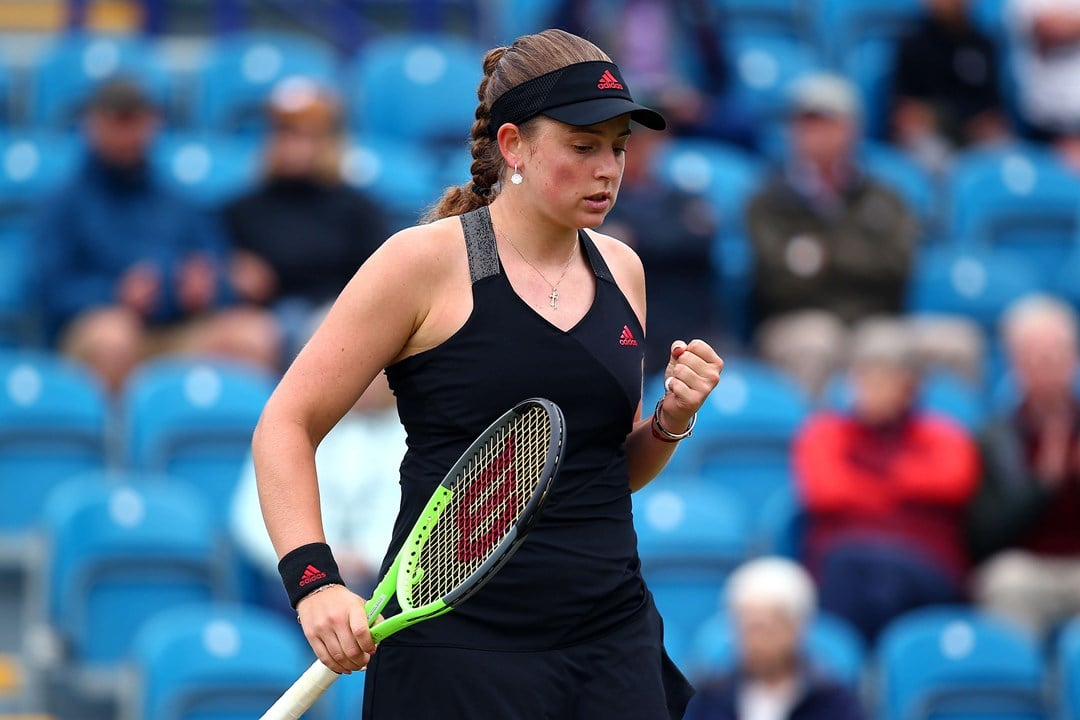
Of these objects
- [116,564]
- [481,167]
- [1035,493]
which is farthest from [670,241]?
[481,167]

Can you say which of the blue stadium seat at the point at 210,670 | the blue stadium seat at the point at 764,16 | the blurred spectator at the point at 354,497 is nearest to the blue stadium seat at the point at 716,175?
the blue stadium seat at the point at 764,16

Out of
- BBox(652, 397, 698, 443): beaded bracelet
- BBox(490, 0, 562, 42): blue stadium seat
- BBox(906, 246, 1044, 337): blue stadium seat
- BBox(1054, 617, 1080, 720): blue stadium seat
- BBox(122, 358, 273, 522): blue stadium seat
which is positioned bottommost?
BBox(1054, 617, 1080, 720): blue stadium seat

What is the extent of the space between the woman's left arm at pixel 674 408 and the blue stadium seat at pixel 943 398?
3933 mm

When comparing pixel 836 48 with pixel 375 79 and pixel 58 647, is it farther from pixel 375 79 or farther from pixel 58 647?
pixel 58 647

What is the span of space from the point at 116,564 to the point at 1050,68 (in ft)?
19.3

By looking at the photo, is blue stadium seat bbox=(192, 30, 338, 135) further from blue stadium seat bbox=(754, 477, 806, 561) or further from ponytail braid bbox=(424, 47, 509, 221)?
ponytail braid bbox=(424, 47, 509, 221)

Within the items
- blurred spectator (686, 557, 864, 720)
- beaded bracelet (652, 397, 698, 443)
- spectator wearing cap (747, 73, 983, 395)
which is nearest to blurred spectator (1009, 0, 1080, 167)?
spectator wearing cap (747, 73, 983, 395)

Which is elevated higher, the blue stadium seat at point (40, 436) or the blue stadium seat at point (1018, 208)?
the blue stadium seat at point (1018, 208)

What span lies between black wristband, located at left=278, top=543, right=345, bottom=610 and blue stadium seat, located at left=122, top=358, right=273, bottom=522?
3.53 m

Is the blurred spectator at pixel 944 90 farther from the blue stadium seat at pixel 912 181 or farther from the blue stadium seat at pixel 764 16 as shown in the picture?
the blue stadium seat at pixel 764 16

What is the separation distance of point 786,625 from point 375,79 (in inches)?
168

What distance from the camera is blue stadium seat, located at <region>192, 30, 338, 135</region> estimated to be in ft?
28.3

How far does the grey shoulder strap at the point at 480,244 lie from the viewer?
2975 millimetres

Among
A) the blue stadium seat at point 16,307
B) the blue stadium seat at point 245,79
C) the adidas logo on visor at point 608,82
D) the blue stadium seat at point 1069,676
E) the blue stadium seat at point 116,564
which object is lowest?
the blue stadium seat at point 1069,676
